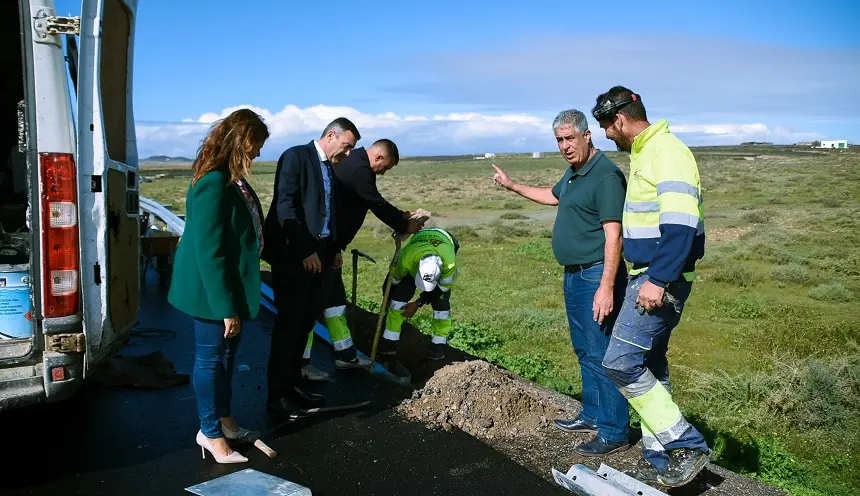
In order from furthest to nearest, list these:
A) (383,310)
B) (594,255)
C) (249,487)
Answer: (383,310) → (594,255) → (249,487)

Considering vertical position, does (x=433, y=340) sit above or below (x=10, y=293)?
below

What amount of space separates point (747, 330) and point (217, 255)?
8103mm

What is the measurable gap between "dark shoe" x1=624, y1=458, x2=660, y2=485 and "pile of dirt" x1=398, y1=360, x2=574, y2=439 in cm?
81

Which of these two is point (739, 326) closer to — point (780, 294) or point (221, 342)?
point (780, 294)

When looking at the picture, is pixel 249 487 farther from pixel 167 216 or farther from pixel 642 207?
pixel 167 216

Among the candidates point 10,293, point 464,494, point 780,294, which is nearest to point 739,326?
point 780,294

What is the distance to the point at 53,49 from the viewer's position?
3602 mm

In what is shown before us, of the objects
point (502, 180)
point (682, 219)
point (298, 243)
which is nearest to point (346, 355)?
point (298, 243)

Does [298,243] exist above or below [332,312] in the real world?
above

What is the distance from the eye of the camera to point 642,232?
12.5 ft

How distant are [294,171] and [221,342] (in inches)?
55.6

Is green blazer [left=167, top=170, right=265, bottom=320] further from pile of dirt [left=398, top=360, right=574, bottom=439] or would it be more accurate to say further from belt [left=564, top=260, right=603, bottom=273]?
belt [left=564, top=260, right=603, bottom=273]

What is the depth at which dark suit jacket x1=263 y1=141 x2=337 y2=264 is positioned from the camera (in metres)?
4.84

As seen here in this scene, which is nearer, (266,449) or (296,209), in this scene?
(266,449)
